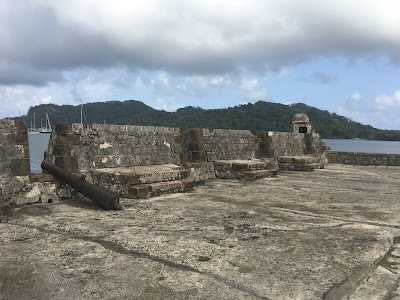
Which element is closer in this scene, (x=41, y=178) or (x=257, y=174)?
(x=41, y=178)

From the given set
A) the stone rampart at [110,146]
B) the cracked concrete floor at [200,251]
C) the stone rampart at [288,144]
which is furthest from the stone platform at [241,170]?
the cracked concrete floor at [200,251]

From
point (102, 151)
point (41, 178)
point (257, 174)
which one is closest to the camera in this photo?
point (41, 178)

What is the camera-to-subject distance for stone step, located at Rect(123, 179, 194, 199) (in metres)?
5.77

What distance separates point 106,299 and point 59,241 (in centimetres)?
143

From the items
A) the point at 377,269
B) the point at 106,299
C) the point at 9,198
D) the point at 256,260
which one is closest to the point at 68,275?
the point at 106,299

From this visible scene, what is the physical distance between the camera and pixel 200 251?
297 cm

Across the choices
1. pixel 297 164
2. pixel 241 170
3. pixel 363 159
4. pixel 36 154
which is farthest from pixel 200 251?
pixel 36 154

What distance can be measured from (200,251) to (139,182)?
3.19m

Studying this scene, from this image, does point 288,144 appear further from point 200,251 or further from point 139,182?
point 200,251

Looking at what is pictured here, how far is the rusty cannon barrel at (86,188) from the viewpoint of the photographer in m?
4.80

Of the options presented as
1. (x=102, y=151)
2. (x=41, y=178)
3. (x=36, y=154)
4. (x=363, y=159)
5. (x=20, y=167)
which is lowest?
(x=36, y=154)

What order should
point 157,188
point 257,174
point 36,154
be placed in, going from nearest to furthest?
point 157,188
point 257,174
point 36,154

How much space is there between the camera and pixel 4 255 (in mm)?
2855

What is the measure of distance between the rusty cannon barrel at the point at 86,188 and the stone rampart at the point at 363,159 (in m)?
15.0
